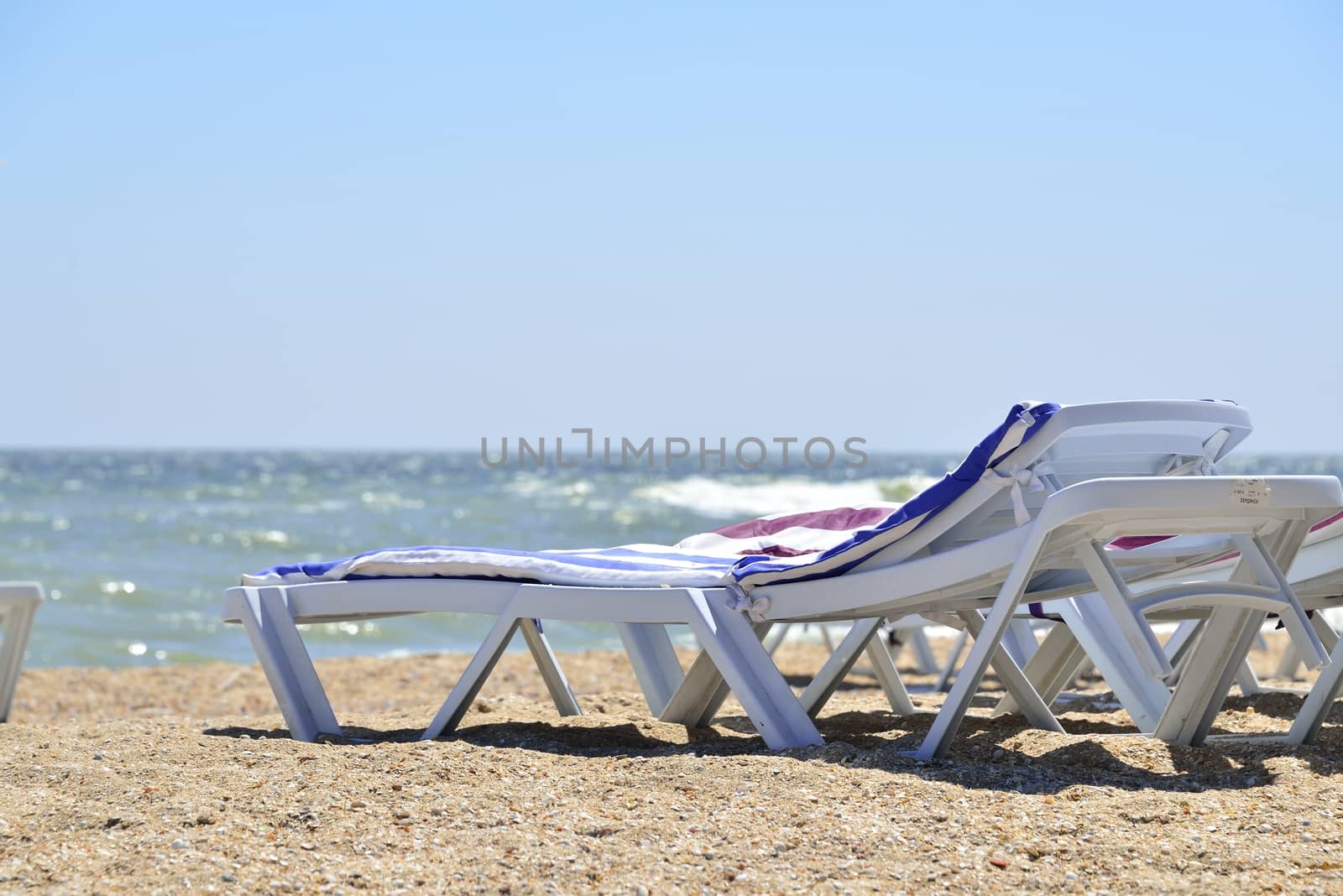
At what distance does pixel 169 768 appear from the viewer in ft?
12.0

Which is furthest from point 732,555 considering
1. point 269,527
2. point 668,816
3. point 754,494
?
point 754,494

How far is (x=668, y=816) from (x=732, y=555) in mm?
1626

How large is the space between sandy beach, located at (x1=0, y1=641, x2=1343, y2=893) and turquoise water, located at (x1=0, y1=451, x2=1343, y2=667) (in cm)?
697

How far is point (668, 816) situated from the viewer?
3014mm

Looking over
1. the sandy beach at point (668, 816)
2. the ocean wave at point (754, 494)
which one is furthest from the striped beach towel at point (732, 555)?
the ocean wave at point (754, 494)

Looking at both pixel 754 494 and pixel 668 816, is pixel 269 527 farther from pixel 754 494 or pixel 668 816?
pixel 668 816

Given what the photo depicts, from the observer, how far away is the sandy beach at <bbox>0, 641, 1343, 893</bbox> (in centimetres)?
262

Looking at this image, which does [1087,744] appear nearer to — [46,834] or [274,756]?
[274,756]

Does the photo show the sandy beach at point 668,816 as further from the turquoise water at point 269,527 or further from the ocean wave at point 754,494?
the ocean wave at point 754,494

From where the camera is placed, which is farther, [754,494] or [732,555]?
[754,494]

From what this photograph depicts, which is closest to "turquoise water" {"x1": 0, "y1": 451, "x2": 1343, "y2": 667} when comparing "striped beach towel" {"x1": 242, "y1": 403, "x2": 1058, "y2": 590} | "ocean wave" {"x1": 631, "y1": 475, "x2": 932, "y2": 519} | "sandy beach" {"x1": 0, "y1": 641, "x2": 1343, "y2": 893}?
"ocean wave" {"x1": 631, "y1": 475, "x2": 932, "y2": 519}

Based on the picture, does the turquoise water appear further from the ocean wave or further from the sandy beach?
Result: the sandy beach

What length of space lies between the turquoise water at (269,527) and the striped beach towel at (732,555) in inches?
244

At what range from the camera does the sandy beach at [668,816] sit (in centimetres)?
262
